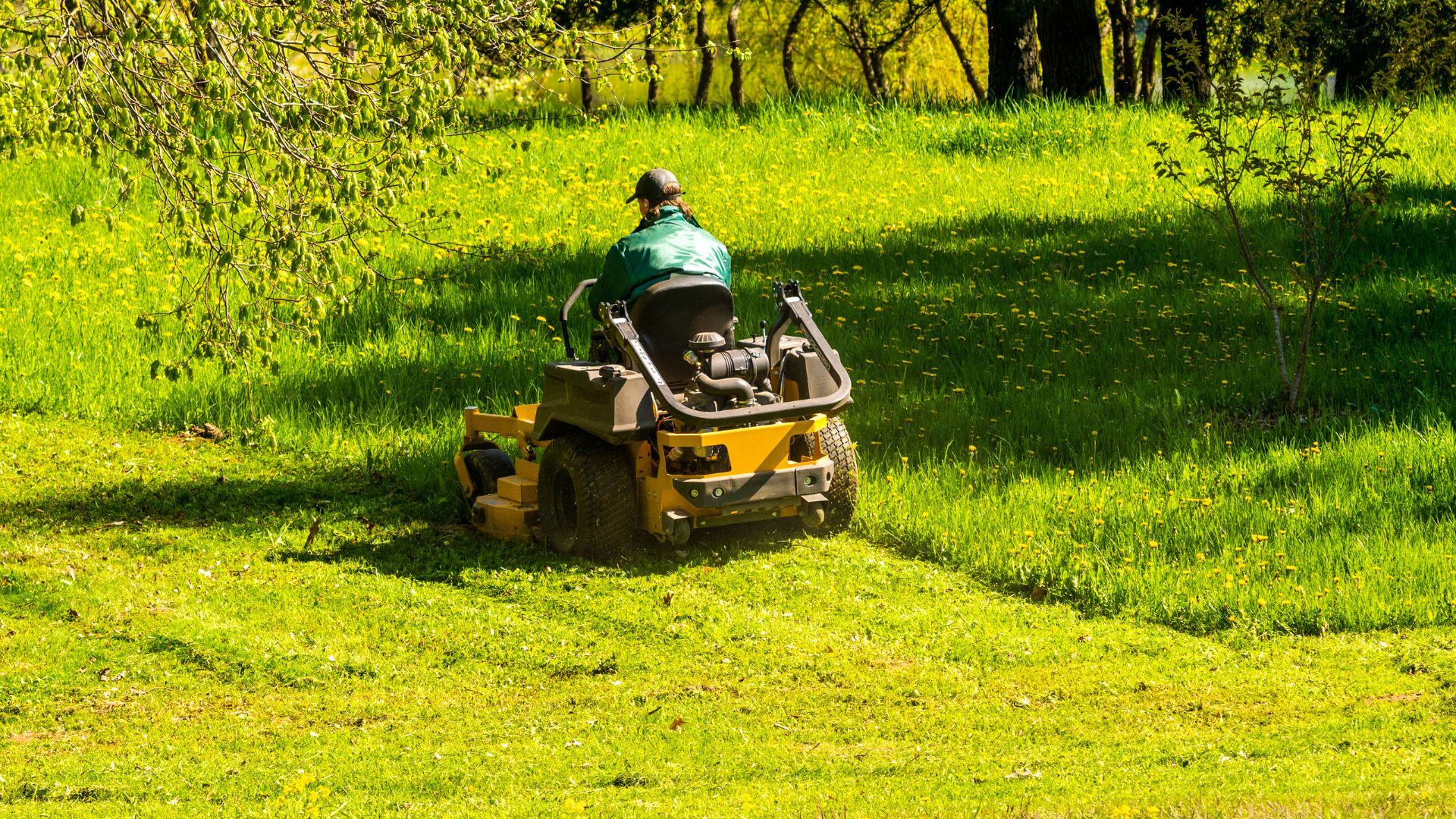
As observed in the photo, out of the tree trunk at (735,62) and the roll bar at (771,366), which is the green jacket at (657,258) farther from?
the tree trunk at (735,62)

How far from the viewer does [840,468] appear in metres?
8.35

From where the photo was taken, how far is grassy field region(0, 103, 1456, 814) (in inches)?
216

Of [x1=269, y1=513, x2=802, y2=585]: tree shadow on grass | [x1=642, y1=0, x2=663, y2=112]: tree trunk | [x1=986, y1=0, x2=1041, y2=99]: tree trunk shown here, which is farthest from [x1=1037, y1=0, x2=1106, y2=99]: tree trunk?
[x1=269, y1=513, x2=802, y2=585]: tree shadow on grass

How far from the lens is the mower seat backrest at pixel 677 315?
7934 millimetres

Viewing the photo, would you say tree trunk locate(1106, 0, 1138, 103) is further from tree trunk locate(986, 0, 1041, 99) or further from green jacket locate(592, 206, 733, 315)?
green jacket locate(592, 206, 733, 315)

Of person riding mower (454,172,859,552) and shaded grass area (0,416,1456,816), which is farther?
person riding mower (454,172,859,552)

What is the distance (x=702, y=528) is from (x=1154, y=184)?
10.0 m

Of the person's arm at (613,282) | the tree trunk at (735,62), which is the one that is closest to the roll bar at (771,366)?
the person's arm at (613,282)

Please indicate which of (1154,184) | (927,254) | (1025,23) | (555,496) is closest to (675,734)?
(555,496)

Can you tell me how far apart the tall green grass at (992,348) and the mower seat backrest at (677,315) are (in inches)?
55.8

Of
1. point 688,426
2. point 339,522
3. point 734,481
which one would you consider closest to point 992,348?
point 688,426

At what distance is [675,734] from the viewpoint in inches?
230

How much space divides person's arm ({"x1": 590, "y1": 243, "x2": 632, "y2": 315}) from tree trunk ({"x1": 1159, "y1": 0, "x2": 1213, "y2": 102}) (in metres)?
3.77

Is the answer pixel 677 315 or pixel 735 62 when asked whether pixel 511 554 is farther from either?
pixel 735 62
